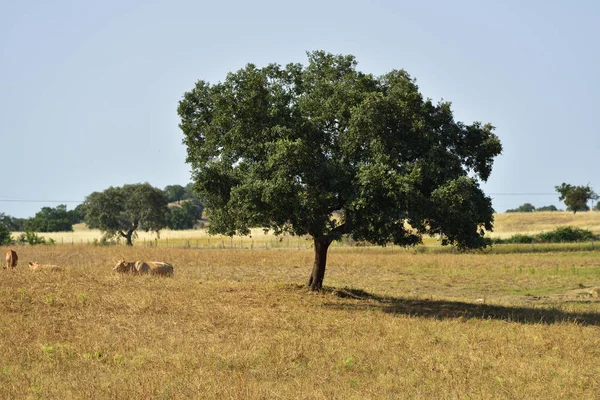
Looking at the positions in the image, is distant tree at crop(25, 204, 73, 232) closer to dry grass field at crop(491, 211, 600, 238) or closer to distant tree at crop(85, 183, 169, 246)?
distant tree at crop(85, 183, 169, 246)

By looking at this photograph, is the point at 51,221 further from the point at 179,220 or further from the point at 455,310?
the point at 455,310

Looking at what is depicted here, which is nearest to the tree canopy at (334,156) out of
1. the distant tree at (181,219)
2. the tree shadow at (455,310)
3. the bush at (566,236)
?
the tree shadow at (455,310)

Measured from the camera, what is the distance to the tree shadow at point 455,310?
2880 centimetres

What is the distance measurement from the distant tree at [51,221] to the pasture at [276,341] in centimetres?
14853

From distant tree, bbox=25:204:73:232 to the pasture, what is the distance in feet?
487

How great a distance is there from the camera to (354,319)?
26078 millimetres

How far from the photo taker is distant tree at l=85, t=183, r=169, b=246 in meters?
104

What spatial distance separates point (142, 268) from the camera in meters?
38.8

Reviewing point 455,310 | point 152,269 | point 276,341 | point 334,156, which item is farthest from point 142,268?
point 276,341

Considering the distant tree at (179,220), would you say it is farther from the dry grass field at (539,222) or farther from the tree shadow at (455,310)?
the tree shadow at (455,310)

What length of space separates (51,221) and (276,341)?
166601 mm

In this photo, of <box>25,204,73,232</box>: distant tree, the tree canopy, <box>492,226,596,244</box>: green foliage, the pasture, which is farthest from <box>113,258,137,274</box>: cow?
<box>25,204,73,232</box>: distant tree

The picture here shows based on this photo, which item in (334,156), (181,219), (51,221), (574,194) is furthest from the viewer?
(181,219)

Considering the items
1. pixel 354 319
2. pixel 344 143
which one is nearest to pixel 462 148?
pixel 344 143
